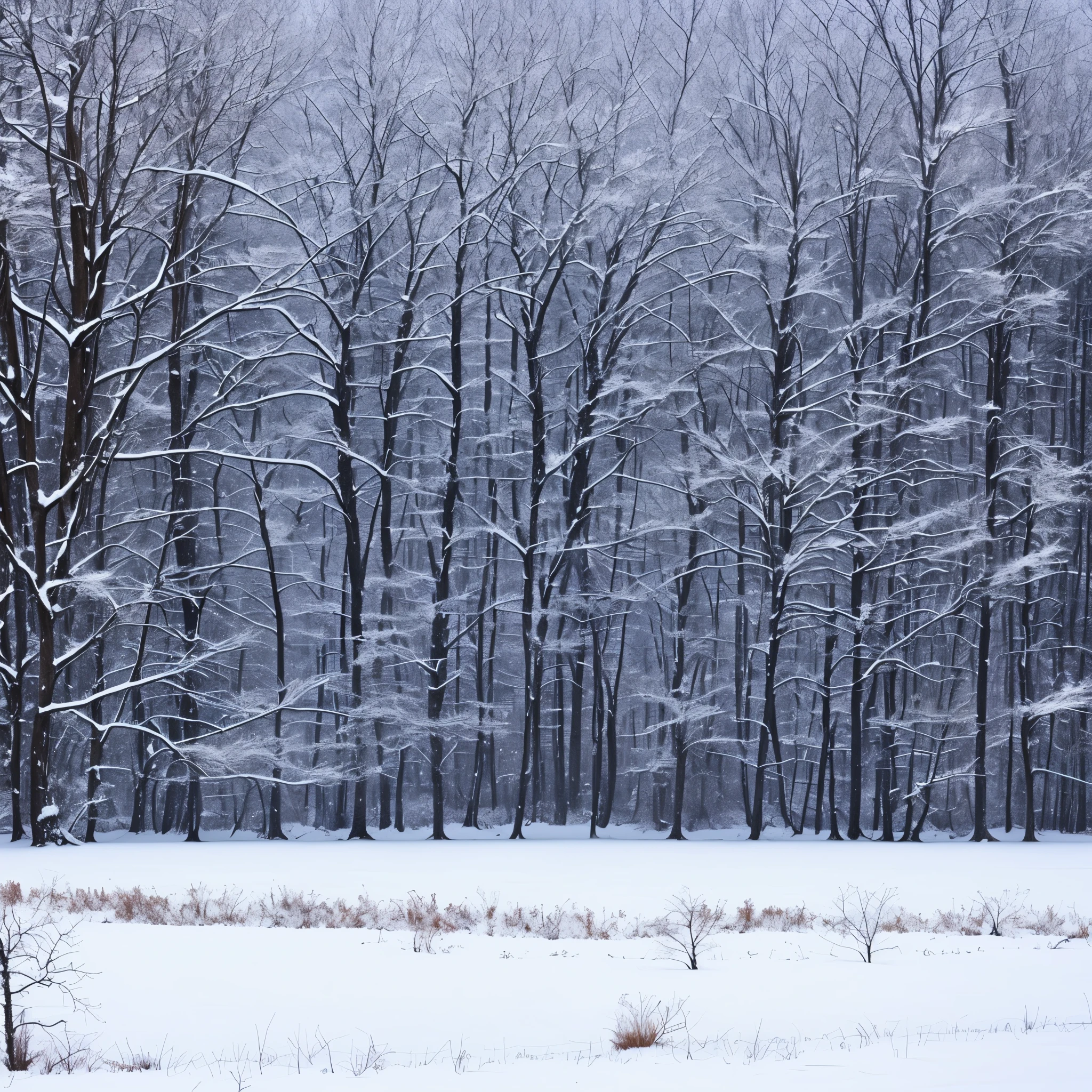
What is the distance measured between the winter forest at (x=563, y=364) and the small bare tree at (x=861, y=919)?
9.01 m

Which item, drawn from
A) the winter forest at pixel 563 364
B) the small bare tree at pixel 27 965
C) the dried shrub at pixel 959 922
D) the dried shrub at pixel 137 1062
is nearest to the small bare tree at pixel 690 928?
the dried shrub at pixel 959 922

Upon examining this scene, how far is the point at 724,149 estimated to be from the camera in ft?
78.5

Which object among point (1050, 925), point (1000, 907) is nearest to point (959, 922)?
point (1000, 907)

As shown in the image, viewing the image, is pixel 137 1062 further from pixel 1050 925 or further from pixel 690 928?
pixel 1050 925

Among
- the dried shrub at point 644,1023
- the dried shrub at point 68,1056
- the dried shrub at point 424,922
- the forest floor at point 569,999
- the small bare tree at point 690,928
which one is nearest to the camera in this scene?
the forest floor at point 569,999

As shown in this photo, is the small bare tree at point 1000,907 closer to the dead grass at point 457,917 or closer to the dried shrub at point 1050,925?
the dead grass at point 457,917

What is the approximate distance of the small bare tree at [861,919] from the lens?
27.4 feet

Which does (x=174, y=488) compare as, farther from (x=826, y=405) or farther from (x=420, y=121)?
(x=826, y=405)

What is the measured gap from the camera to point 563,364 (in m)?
27.0

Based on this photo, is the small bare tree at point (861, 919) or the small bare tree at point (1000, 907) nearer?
the small bare tree at point (861, 919)

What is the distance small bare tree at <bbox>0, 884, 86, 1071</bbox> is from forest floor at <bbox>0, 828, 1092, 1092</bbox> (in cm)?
14

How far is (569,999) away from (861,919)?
4.64m

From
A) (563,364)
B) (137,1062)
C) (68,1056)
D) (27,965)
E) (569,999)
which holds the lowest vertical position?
(27,965)

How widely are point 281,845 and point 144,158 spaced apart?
12190 millimetres
